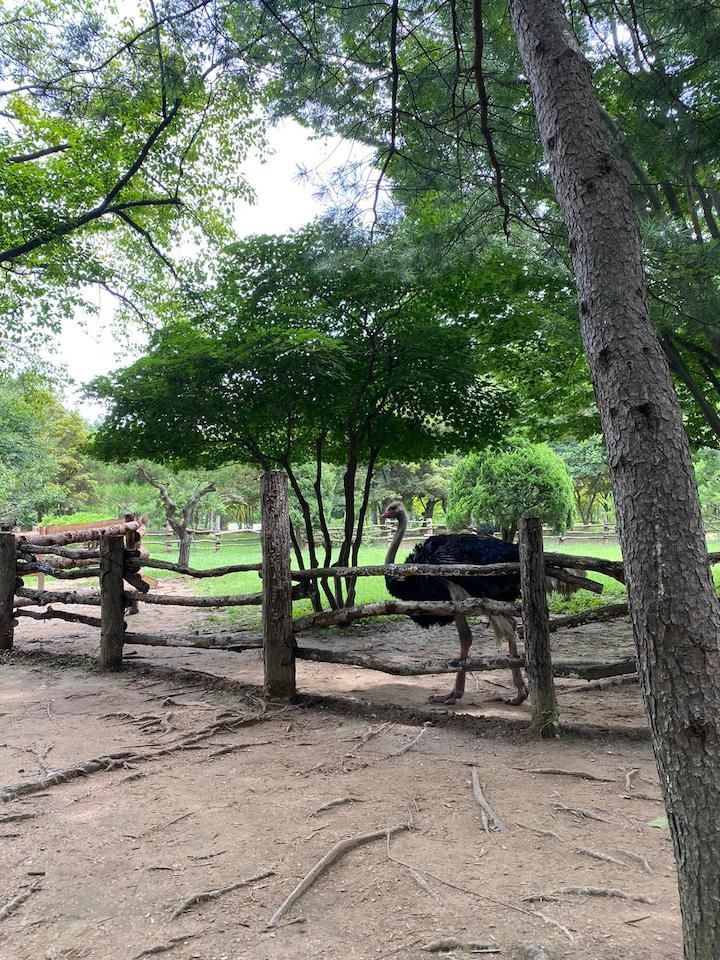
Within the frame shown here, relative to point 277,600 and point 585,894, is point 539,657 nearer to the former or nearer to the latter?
point 585,894

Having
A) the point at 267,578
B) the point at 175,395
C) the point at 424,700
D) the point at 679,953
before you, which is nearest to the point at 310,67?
the point at 267,578

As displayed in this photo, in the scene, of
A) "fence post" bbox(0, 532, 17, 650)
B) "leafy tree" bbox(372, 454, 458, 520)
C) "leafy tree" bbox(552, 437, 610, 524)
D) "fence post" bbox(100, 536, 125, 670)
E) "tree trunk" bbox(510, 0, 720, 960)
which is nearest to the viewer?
"tree trunk" bbox(510, 0, 720, 960)

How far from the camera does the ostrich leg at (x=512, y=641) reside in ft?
14.8

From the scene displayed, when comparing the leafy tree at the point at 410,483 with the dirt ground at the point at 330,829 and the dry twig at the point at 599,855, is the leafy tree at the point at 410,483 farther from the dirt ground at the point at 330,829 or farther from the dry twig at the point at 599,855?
the dry twig at the point at 599,855

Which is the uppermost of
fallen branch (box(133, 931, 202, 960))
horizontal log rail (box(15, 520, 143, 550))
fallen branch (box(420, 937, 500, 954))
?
horizontal log rail (box(15, 520, 143, 550))

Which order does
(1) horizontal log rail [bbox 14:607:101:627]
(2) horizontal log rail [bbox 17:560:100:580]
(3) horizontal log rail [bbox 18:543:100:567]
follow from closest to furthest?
(1) horizontal log rail [bbox 14:607:101:627] < (2) horizontal log rail [bbox 17:560:100:580] < (3) horizontal log rail [bbox 18:543:100:567]

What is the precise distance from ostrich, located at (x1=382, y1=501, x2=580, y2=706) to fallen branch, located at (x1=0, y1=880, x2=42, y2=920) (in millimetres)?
2880

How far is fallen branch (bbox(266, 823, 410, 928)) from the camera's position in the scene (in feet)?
7.12

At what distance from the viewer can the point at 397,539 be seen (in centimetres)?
620

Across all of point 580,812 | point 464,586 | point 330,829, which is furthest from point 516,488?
point 330,829

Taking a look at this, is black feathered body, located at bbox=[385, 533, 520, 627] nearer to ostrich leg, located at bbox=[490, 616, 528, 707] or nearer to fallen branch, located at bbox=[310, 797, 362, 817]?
ostrich leg, located at bbox=[490, 616, 528, 707]

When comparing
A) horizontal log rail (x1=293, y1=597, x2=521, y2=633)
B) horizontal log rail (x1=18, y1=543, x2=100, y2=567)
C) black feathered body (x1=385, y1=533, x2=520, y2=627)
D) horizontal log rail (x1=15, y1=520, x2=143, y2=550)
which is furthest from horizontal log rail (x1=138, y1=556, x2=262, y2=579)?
black feathered body (x1=385, y1=533, x2=520, y2=627)

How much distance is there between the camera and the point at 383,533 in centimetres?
3014

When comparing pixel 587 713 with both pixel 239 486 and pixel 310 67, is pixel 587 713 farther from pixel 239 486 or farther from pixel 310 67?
pixel 239 486
